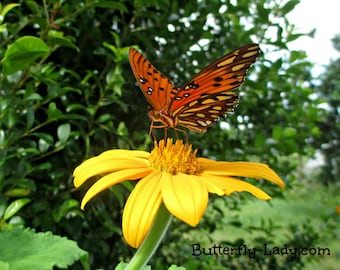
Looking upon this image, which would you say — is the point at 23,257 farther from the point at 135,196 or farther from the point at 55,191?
the point at 55,191

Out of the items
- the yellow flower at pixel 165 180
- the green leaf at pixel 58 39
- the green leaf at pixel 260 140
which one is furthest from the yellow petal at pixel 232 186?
the green leaf at pixel 260 140

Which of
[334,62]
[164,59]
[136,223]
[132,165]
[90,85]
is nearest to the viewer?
[136,223]

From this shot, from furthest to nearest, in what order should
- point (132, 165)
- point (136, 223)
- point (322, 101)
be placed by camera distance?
point (322, 101), point (132, 165), point (136, 223)

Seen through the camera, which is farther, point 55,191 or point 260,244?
point 260,244

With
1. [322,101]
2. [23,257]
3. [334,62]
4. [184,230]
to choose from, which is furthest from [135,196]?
[334,62]

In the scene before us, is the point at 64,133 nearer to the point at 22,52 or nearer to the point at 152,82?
the point at 22,52

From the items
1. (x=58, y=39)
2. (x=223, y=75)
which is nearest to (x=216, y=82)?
(x=223, y=75)

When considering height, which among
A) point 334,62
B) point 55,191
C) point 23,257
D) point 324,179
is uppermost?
point 23,257

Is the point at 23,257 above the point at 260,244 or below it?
above
